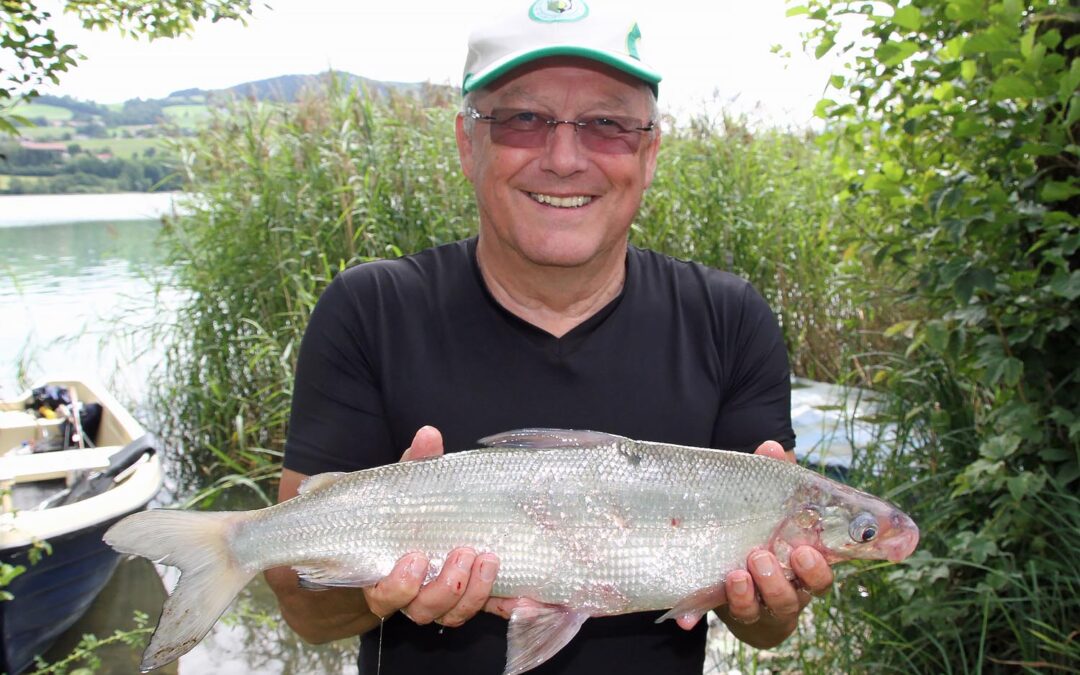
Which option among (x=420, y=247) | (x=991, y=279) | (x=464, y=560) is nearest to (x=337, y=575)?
(x=464, y=560)

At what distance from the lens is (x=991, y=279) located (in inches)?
106

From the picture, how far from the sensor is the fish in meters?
1.76

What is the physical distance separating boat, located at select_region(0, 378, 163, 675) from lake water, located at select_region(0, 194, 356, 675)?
17.3 inches

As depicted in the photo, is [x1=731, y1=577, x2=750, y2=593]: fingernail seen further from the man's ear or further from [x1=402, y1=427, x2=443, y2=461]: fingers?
the man's ear

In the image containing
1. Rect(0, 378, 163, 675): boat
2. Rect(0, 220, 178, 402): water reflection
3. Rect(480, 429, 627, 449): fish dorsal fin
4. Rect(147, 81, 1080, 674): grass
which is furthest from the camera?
Rect(0, 220, 178, 402): water reflection

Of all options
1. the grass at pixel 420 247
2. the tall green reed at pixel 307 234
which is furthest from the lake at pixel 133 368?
the tall green reed at pixel 307 234

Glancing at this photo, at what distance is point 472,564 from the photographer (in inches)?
69.0

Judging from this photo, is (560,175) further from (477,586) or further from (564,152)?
(477,586)

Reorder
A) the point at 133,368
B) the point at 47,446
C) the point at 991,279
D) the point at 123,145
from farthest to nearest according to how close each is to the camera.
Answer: the point at 123,145
the point at 133,368
the point at 47,446
the point at 991,279

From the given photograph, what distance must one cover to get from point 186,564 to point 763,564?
3.89 ft

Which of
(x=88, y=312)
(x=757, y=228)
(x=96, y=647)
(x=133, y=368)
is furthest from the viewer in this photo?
(x=88, y=312)

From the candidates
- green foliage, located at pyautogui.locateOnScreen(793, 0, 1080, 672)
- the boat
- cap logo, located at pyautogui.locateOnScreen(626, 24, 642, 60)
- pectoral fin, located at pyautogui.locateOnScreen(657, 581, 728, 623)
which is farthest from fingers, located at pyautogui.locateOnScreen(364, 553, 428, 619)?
the boat

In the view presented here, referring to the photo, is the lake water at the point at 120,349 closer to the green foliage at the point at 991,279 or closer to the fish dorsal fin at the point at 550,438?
the green foliage at the point at 991,279

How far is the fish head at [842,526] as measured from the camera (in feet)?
6.12
